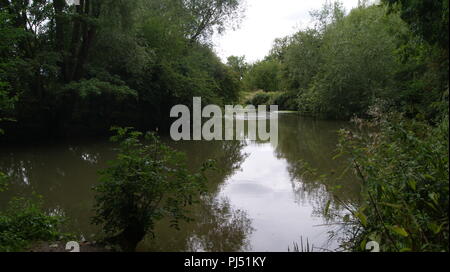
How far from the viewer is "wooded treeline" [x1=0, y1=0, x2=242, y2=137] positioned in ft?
39.5

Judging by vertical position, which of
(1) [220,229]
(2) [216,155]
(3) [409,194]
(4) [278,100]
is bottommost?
(1) [220,229]

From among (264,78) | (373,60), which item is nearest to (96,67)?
(373,60)

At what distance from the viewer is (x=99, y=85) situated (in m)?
12.9

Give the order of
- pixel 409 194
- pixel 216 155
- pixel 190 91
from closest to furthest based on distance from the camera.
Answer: pixel 409 194 → pixel 216 155 → pixel 190 91

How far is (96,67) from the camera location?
1406 cm

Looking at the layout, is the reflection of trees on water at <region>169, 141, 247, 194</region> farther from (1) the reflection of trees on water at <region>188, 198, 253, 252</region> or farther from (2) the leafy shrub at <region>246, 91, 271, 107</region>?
(2) the leafy shrub at <region>246, 91, 271, 107</region>

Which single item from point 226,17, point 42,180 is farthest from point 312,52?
point 42,180

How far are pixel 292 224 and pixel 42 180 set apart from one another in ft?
19.2

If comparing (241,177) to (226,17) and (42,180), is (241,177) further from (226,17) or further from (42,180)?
(226,17)

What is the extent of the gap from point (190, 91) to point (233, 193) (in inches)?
439

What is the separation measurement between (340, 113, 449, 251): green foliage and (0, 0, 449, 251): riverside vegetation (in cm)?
2

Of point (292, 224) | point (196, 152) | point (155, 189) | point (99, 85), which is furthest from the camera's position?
point (99, 85)

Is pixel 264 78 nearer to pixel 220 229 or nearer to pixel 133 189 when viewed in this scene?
pixel 220 229

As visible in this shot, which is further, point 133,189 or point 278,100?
point 278,100
